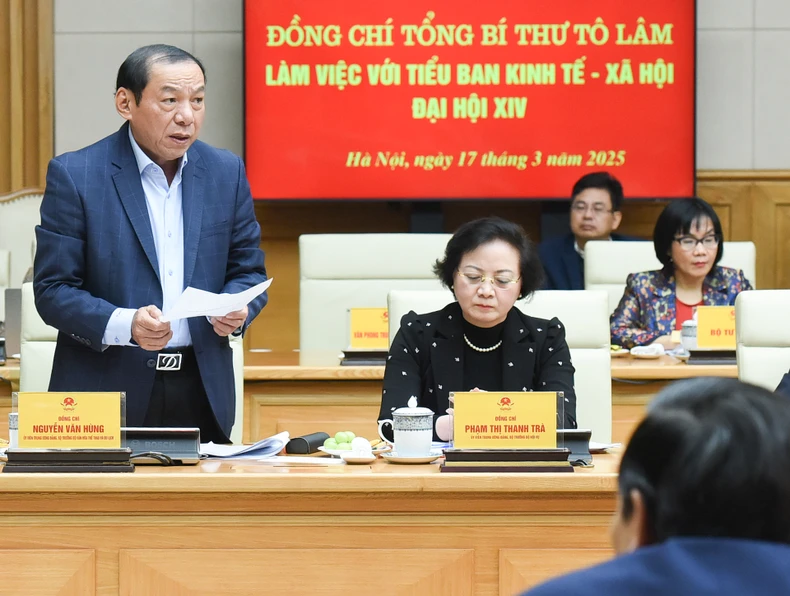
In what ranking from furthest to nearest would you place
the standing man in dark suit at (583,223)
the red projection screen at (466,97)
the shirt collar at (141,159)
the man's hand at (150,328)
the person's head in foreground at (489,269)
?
the red projection screen at (466,97) < the standing man in dark suit at (583,223) < the person's head in foreground at (489,269) < the shirt collar at (141,159) < the man's hand at (150,328)

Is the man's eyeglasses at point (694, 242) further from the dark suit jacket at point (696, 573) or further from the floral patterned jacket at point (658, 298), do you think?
the dark suit jacket at point (696, 573)

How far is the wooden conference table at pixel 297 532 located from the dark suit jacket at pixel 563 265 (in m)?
2.89

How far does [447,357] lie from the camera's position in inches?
103

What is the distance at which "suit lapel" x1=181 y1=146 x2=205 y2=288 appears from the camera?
7.70 ft

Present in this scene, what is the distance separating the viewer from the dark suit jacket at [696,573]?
2.30ft

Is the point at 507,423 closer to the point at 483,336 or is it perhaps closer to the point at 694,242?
the point at 483,336

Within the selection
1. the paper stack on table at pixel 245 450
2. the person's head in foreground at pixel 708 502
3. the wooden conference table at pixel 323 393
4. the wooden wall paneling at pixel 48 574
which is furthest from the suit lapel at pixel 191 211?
the person's head in foreground at pixel 708 502

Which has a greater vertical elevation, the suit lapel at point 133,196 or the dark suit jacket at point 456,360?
the suit lapel at point 133,196

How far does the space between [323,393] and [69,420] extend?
1458mm

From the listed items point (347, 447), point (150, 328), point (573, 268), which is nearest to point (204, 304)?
point (150, 328)

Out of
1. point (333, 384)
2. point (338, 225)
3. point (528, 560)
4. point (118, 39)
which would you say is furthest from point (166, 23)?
point (528, 560)

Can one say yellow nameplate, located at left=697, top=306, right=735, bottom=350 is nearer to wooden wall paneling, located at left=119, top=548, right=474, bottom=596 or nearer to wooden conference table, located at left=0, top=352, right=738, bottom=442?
wooden conference table, located at left=0, top=352, right=738, bottom=442

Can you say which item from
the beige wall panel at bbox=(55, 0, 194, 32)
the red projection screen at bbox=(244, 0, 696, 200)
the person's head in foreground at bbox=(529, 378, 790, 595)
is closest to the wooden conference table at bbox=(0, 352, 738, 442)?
the red projection screen at bbox=(244, 0, 696, 200)

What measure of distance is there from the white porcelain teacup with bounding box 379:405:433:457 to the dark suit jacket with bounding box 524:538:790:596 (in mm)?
1418
